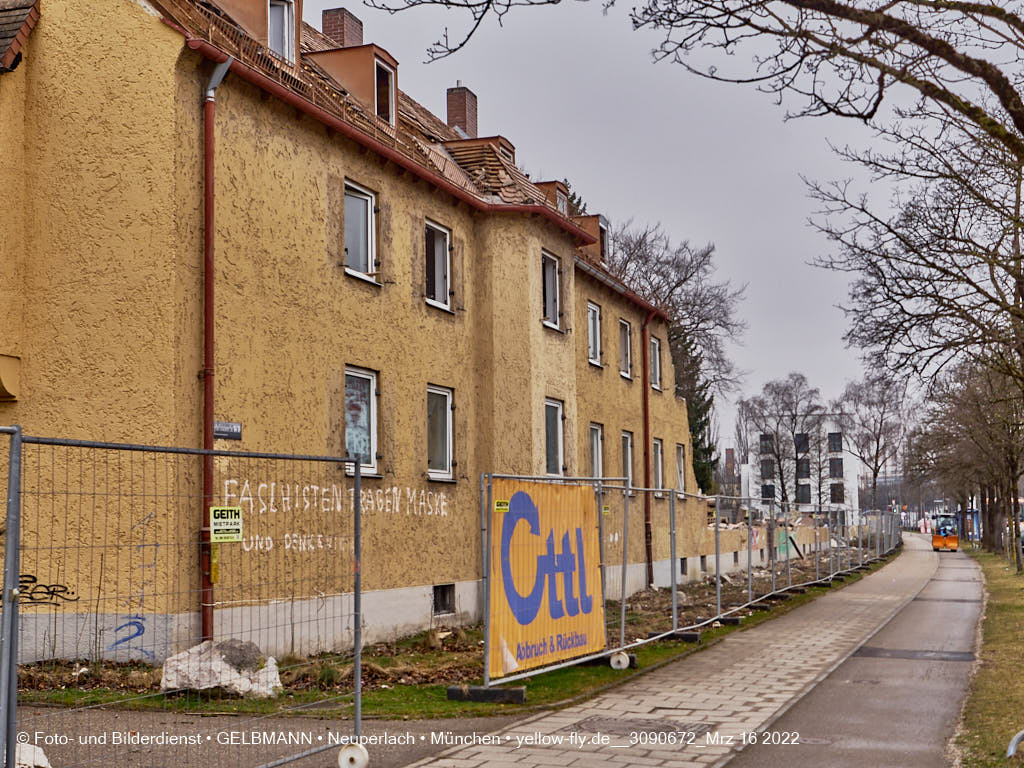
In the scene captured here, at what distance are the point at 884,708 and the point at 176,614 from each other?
→ 6.71 m

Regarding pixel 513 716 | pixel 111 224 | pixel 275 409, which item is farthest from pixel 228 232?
pixel 513 716

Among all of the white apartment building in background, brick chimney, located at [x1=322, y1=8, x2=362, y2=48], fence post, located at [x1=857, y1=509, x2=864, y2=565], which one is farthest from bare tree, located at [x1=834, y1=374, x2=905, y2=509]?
brick chimney, located at [x1=322, y1=8, x2=362, y2=48]

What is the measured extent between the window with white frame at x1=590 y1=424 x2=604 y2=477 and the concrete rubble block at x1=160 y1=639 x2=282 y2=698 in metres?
17.1

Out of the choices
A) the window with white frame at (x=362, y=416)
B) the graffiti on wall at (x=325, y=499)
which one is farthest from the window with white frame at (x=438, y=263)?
the graffiti on wall at (x=325, y=499)

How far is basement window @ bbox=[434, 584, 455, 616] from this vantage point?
18.2 m

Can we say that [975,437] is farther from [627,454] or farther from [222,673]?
[222,673]

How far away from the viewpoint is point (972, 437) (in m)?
38.7

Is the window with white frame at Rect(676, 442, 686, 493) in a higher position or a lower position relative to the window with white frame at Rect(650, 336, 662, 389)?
lower

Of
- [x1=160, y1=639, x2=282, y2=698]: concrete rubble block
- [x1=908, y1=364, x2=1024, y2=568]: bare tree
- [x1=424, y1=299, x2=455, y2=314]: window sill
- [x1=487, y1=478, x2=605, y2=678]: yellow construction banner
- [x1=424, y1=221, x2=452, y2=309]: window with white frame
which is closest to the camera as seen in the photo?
[x1=160, y1=639, x2=282, y2=698]: concrete rubble block

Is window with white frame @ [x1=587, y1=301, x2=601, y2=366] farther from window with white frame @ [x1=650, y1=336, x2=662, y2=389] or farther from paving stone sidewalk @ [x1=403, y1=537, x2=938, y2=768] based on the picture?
paving stone sidewalk @ [x1=403, y1=537, x2=938, y2=768]

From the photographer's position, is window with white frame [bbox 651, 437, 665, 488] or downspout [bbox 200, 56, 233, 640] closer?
downspout [bbox 200, 56, 233, 640]

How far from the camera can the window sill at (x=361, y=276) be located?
53.2 feet

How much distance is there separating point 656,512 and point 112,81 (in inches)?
754

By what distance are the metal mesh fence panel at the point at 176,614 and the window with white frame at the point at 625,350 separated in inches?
581
